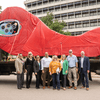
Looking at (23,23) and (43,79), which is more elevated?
(23,23)

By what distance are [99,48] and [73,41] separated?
1.31 meters

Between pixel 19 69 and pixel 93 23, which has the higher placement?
pixel 93 23

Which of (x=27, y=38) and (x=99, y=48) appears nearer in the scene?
(x=99, y=48)

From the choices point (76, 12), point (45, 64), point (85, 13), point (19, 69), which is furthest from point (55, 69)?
point (76, 12)

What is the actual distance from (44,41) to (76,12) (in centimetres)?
3867

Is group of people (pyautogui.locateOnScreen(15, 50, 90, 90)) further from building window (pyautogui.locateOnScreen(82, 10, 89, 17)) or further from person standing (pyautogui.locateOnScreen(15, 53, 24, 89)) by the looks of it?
building window (pyautogui.locateOnScreen(82, 10, 89, 17))

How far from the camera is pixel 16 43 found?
8.11 m

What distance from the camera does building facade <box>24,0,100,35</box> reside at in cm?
4225

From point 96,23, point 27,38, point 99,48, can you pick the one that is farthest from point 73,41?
point 96,23

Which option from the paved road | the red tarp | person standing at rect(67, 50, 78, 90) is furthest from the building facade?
the paved road

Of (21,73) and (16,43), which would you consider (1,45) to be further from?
(21,73)

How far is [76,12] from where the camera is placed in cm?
4428

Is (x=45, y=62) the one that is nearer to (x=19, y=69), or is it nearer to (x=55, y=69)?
(x=55, y=69)

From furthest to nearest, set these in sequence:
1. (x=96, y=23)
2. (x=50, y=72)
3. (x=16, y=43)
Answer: (x=96, y=23) → (x=16, y=43) → (x=50, y=72)
